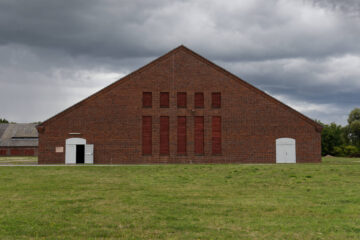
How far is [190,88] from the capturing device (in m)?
40.3

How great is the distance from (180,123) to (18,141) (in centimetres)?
5925

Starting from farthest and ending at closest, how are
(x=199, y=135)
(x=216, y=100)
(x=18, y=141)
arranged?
1. (x=18, y=141)
2. (x=216, y=100)
3. (x=199, y=135)

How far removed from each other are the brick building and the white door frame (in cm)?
10

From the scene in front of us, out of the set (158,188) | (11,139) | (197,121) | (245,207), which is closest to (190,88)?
(197,121)

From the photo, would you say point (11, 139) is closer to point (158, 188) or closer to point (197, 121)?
point (197, 121)

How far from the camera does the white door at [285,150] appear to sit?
4003 centimetres

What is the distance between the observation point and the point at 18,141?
3420 inches

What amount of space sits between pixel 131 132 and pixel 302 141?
17.7 m

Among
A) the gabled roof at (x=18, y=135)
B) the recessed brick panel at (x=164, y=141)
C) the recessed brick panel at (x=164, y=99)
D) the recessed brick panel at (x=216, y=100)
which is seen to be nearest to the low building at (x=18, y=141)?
the gabled roof at (x=18, y=135)

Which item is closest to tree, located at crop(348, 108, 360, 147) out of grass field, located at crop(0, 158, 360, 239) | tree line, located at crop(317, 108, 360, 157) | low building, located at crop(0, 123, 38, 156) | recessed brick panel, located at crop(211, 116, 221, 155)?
tree line, located at crop(317, 108, 360, 157)

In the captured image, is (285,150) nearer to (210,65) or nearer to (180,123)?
(180,123)

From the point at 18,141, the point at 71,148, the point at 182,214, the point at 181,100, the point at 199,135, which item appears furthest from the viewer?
the point at 18,141

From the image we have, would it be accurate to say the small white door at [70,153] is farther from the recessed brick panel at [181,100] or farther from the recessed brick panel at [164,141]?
the recessed brick panel at [181,100]

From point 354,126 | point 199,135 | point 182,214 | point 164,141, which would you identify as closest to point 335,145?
point 354,126
